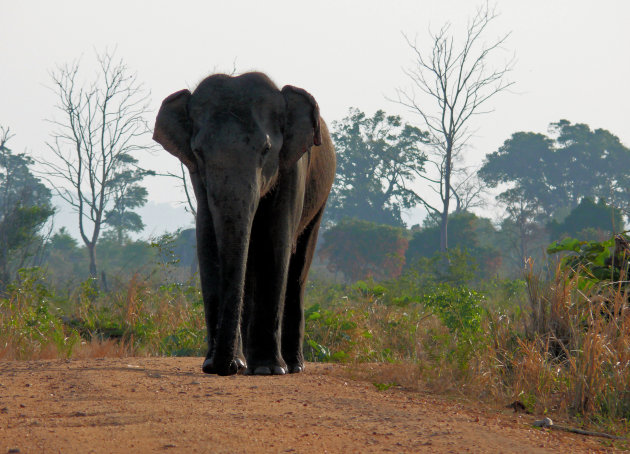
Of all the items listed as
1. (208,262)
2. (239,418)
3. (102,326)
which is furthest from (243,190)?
(102,326)

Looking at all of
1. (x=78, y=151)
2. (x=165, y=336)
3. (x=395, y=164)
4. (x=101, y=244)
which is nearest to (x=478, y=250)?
(x=395, y=164)

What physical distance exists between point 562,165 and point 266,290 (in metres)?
56.7

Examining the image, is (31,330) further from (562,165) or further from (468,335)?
(562,165)

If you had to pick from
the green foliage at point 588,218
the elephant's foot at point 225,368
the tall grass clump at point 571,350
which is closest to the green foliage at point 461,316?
the tall grass clump at point 571,350

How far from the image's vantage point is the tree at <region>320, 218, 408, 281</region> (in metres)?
42.1

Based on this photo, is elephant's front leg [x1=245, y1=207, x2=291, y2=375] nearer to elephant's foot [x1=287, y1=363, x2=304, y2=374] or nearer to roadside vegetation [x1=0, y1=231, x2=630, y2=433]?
elephant's foot [x1=287, y1=363, x2=304, y2=374]

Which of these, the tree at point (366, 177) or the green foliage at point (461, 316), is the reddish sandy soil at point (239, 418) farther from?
the tree at point (366, 177)

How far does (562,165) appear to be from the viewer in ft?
192

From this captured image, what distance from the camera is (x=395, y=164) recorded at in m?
52.6

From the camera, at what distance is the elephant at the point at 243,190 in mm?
4816

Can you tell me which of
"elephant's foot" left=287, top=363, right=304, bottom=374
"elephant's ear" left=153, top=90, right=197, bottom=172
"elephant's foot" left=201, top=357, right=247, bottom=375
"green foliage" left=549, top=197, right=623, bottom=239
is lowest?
"elephant's foot" left=287, top=363, right=304, bottom=374

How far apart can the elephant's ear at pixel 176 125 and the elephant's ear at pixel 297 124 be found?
0.71 meters

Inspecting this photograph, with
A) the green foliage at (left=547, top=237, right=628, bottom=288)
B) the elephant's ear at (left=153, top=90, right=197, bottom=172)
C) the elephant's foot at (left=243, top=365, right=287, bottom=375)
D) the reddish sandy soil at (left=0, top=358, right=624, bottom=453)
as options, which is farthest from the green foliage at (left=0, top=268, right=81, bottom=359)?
the green foliage at (left=547, top=237, right=628, bottom=288)

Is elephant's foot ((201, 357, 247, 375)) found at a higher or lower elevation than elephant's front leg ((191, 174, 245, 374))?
lower
